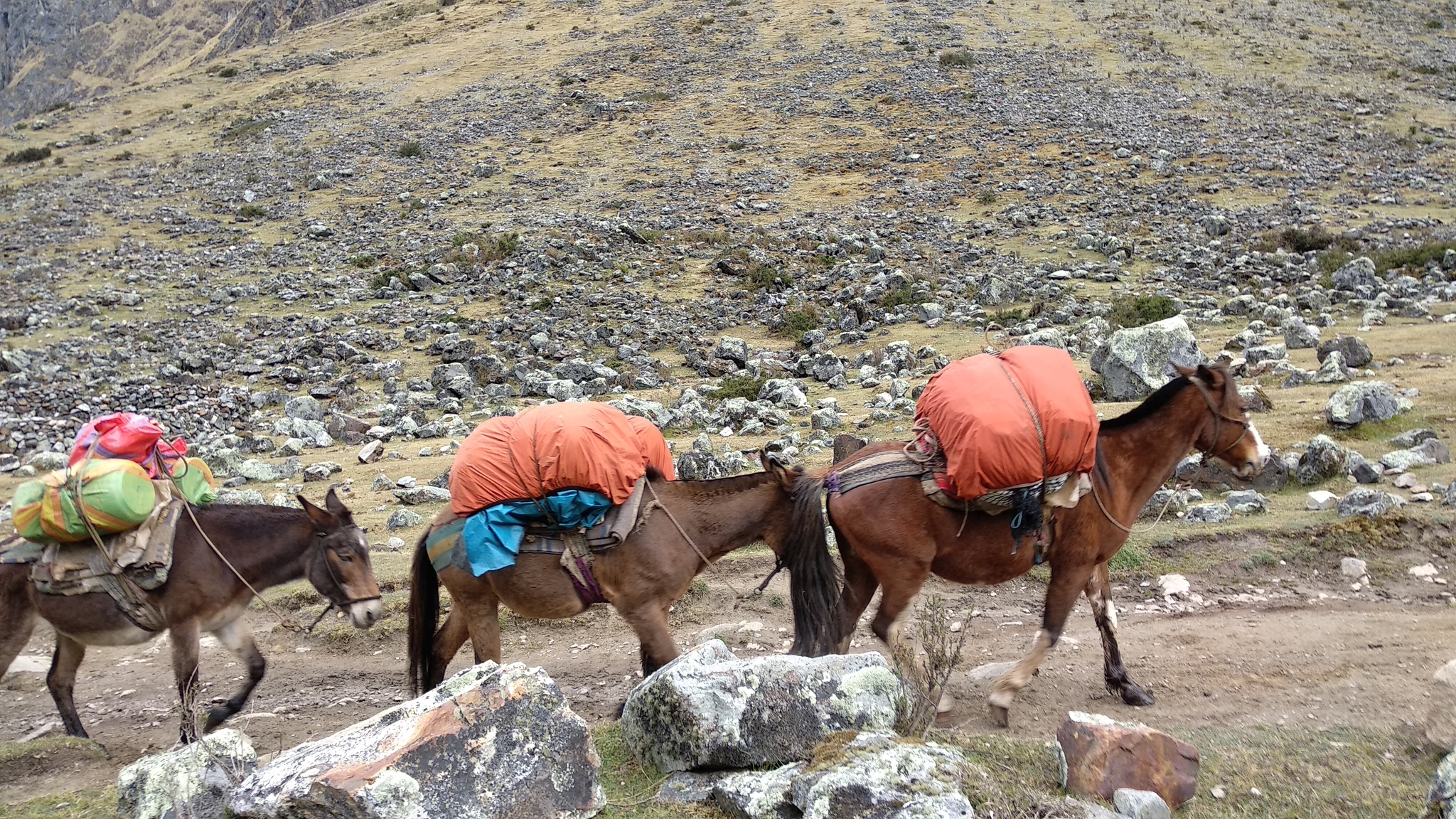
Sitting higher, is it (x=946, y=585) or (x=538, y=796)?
(x=538, y=796)

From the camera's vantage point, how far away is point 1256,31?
4272 cm

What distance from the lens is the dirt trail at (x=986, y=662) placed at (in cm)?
578

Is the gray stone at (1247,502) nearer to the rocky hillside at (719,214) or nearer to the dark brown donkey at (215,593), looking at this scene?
the rocky hillside at (719,214)

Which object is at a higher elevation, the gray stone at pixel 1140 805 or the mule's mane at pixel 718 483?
the mule's mane at pixel 718 483

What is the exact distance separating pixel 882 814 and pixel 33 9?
143 meters

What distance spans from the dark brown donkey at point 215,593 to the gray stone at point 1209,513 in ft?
23.0

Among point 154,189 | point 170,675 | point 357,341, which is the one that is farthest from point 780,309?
point 154,189

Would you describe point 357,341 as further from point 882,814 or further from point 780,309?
point 882,814

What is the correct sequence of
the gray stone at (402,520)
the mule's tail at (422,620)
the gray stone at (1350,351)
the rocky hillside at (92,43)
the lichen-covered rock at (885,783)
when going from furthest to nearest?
the rocky hillside at (92,43) → the gray stone at (1350,351) → the gray stone at (402,520) → the mule's tail at (422,620) → the lichen-covered rock at (885,783)

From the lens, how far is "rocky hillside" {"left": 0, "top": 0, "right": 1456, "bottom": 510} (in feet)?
52.1

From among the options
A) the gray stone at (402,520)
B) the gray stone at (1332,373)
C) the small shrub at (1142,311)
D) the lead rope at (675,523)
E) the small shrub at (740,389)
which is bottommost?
the small shrub at (1142,311)

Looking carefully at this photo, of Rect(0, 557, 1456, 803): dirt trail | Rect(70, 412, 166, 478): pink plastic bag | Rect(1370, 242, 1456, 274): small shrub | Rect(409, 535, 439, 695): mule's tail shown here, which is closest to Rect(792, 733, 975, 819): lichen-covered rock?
Rect(0, 557, 1456, 803): dirt trail

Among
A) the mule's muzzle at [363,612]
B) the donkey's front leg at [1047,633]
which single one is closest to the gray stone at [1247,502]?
the donkey's front leg at [1047,633]

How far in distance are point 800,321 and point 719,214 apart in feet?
30.9
